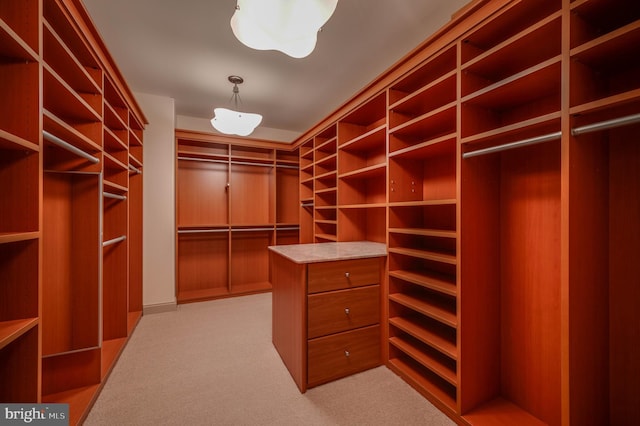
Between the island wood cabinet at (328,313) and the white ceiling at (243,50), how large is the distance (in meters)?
1.79

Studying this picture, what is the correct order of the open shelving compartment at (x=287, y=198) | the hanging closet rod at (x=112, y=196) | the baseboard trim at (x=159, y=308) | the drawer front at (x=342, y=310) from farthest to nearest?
the open shelving compartment at (x=287, y=198), the baseboard trim at (x=159, y=308), the hanging closet rod at (x=112, y=196), the drawer front at (x=342, y=310)

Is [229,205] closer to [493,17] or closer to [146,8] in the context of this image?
[146,8]

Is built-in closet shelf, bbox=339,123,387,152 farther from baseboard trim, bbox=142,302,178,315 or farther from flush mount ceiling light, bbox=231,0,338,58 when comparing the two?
baseboard trim, bbox=142,302,178,315

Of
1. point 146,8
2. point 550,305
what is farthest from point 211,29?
point 550,305

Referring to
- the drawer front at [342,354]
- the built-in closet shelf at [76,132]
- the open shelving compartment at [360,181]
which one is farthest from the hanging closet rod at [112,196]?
the open shelving compartment at [360,181]

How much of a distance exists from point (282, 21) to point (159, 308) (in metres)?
3.35

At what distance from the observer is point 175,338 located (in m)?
2.47

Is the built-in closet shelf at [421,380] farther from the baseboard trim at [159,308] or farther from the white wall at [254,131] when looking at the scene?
the white wall at [254,131]

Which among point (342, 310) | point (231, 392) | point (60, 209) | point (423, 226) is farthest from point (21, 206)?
point (423, 226)

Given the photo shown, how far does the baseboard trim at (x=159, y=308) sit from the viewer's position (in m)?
3.04

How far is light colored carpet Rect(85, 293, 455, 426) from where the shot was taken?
149 centimetres

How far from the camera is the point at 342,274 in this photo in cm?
184

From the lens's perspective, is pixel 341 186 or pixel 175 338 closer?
pixel 175 338

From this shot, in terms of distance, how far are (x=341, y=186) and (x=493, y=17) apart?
5.83 ft
